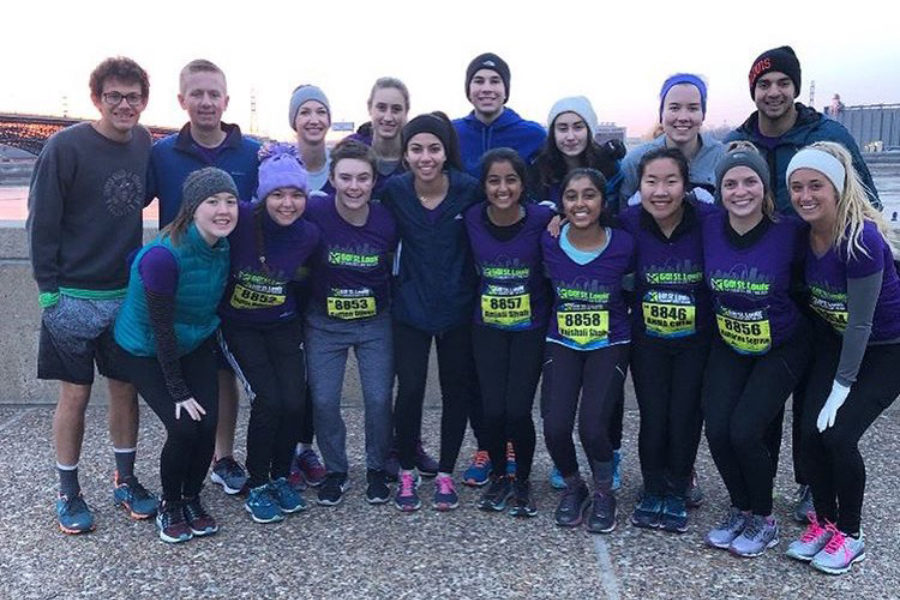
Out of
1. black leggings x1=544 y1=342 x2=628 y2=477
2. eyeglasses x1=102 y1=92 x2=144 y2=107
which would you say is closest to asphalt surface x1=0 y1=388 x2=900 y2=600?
black leggings x1=544 y1=342 x2=628 y2=477

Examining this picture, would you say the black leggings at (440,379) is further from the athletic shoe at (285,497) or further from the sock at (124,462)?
the sock at (124,462)

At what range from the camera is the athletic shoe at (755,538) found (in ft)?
11.0

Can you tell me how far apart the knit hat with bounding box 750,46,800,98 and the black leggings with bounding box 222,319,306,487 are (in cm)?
265

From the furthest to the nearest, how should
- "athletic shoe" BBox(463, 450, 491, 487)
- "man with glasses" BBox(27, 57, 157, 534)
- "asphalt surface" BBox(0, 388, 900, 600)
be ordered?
1. "athletic shoe" BBox(463, 450, 491, 487)
2. "man with glasses" BBox(27, 57, 157, 534)
3. "asphalt surface" BBox(0, 388, 900, 600)

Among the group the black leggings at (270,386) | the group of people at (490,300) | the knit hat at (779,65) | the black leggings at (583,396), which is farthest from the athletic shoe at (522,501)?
the knit hat at (779,65)

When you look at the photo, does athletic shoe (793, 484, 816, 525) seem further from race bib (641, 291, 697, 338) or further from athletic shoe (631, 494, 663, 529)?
race bib (641, 291, 697, 338)

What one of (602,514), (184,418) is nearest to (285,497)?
(184,418)

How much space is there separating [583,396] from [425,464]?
1129 millimetres

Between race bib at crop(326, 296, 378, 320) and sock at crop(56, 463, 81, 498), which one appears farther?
race bib at crop(326, 296, 378, 320)

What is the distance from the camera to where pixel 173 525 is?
3.50 metres

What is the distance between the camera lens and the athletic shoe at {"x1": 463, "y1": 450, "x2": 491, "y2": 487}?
4.12 meters

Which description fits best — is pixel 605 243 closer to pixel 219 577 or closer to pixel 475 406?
pixel 475 406

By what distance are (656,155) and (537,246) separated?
26.5 inches

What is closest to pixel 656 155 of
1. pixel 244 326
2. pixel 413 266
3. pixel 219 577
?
pixel 413 266
